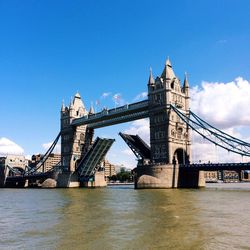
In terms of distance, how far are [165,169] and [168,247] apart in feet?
188

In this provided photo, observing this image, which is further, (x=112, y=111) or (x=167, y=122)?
(x=112, y=111)

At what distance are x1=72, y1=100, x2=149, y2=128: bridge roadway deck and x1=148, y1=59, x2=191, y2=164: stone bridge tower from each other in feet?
12.2

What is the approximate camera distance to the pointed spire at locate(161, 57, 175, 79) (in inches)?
3306

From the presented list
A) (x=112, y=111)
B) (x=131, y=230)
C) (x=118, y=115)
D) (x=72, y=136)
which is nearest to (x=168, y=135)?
(x=118, y=115)

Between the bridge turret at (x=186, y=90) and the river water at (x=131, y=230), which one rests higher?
the bridge turret at (x=186, y=90)

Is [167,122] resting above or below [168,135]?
above

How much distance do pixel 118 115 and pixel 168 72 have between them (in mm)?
17496

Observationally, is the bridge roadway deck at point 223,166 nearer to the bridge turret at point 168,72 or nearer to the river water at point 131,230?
the bridge turret at point 168,72

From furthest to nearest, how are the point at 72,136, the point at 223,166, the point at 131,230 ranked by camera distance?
the point at 72,136
the point at 223,166
the point at 131,230

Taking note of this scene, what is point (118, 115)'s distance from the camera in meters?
94.1

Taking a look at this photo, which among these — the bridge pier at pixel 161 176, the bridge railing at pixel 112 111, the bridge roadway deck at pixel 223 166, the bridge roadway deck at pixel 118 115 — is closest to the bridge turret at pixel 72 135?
the bridge railing at pixel 112 111

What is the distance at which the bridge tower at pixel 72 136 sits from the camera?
364ft

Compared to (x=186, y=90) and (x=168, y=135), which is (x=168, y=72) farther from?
A: (x=168, y=135)

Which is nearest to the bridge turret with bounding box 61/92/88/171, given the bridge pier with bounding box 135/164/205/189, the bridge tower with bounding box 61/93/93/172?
the bridge tower with bounding box 61/93/93/172
